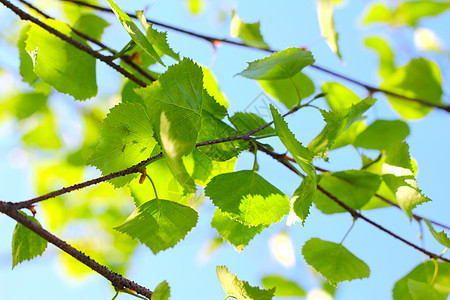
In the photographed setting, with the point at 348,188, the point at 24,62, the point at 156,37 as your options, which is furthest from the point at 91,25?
the point at 348,188

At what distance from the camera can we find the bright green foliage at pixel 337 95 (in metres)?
0.45

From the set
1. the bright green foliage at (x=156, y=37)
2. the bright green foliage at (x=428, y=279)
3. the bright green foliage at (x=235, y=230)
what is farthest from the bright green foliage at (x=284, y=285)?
the bright green foliage at (x=156, y=37)

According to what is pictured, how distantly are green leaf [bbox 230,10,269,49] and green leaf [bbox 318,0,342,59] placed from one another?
0.21ft

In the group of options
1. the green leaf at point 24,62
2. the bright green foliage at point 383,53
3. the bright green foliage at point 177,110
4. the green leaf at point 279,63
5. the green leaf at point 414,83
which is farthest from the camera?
the bright green foliage at point 383,53

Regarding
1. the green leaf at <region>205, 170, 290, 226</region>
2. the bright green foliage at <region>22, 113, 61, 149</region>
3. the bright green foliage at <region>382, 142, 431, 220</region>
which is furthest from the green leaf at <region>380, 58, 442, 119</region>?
the bright green foliage at <region>22, 113, 61, 149</region>

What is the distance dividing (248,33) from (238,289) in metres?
0.29

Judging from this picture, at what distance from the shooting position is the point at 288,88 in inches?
17.2

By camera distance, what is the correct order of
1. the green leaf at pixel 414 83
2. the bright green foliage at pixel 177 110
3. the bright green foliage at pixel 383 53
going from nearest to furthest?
1. the bright green foliage at pixel 177 110
2. the green leaf at pixel 414 83
3. the bright green foliage at pixel 383 53

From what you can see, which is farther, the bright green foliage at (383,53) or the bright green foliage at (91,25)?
the bright green foliage at (383,53)

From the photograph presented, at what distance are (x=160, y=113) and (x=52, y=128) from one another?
678 millimetres

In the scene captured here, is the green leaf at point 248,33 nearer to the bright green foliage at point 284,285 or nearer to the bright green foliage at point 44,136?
the bright green foliage at point 284,285

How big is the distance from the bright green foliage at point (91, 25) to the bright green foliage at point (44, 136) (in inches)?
15.1

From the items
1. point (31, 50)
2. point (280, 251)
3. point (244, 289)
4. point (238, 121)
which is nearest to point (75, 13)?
point (31, 50)

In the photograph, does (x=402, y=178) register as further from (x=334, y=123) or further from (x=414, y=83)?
(x=414, y=83)
